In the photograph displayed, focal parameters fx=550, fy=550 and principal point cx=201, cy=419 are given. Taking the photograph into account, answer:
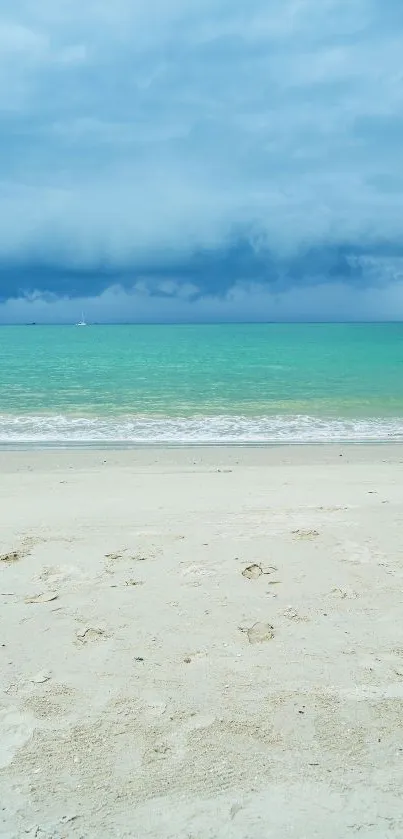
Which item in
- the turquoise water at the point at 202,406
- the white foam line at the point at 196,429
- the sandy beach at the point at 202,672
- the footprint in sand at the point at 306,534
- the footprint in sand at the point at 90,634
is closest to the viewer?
the sandy beach at the point at 202,672

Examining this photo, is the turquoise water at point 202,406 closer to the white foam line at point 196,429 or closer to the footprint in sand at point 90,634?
the white foam line at point 196,429

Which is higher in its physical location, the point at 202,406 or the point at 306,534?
the point at 202,406

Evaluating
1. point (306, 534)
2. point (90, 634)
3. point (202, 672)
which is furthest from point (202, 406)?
point (202, 672)

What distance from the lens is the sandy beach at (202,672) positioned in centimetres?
276

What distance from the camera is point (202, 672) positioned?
3.76m

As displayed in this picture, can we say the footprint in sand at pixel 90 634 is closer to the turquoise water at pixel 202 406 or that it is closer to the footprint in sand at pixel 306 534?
the footprint in sand at pixel 306 534

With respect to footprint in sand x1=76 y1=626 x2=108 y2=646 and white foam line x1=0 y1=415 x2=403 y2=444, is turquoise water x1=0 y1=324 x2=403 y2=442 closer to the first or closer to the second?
white foam line x1=0 y1=415 x2=403 y2=444

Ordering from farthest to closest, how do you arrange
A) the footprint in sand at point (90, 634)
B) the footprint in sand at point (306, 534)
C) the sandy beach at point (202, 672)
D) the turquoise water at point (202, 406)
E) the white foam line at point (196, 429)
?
the turquoise water at point (202, 406), the white foam line at point (196, 429), the footprint in sand at point (306, 534), the footprint in sand at point (90, 634), the sandy beach at point (202, 672)

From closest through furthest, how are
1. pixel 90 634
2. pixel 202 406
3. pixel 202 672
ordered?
pixel 202 672
pixel 90 634
pixel 202 406

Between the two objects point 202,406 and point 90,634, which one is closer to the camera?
point 90,634

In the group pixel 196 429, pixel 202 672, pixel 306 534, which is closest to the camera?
pixel 202 672

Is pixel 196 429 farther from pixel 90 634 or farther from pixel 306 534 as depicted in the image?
pixel 90 634

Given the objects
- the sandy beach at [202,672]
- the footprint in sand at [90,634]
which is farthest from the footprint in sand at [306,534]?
the footprint in sand at [90,634]

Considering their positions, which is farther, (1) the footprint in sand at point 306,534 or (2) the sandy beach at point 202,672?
(1) the footprint in sand at point 306,534
